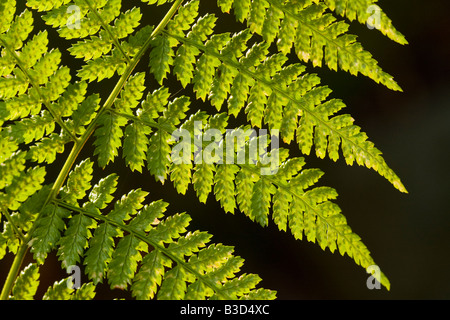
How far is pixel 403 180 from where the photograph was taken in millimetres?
2498

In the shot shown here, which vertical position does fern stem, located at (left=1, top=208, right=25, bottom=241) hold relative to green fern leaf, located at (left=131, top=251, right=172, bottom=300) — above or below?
above

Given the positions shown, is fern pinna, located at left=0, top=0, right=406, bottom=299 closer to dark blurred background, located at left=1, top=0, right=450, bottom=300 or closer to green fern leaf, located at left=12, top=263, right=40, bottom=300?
green fern leaf, located at left=12, top=263, right=40, bottom=300

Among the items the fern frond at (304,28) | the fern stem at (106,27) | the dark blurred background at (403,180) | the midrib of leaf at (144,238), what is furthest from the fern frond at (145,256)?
the dark blurred background at (403,180)

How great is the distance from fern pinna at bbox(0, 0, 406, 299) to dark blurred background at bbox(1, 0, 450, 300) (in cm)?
129

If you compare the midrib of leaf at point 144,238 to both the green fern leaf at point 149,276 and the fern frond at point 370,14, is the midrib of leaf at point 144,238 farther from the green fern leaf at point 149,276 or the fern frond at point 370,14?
the fern frond at point 370,14

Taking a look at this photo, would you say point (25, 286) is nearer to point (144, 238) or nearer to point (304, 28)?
point (144, 238)

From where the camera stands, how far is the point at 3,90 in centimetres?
107

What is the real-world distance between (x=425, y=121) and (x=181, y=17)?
2.00 metres

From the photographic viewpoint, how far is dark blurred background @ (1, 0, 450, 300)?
2.40 metres

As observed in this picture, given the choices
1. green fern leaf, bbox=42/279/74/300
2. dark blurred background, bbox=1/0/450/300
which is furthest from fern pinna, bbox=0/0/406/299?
dark blurred background, bbox=1/0/450/300

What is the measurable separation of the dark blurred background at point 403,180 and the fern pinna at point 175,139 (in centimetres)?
129

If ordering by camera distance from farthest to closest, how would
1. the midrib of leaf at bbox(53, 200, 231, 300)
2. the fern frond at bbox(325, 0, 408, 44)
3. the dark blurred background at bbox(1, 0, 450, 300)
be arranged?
the dark blurred background at bbox(1, 0, 450, 300) → the midrib of leaf at bbox(53, 200, 231, 300) → the fern frond at bbox(325, 0, 408, 44)
